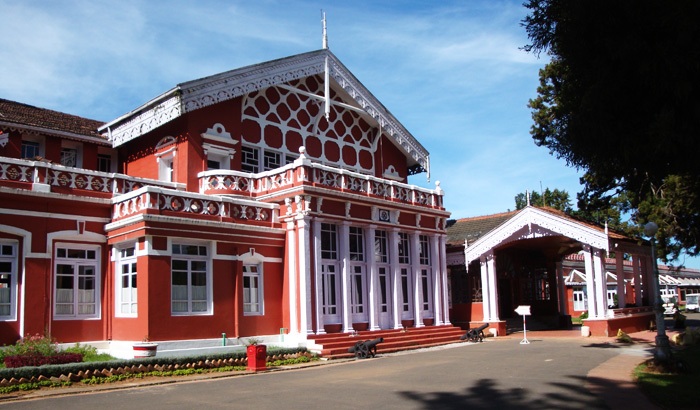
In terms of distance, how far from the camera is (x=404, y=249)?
80.3 ft

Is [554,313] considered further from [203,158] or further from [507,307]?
[203,158]

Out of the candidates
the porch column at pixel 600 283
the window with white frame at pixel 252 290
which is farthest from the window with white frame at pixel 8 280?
the porch column at pixel 600 283

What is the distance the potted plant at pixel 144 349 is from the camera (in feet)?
53.6

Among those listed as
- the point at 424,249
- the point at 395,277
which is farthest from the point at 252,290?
the point at 424,249

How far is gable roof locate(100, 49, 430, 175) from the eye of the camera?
67.1 ft

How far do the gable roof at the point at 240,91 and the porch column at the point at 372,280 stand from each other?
6.12 meters

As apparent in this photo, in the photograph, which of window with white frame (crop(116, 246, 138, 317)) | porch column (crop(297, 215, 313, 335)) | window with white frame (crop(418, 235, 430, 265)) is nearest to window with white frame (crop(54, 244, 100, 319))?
window with white frame (crop(116, 246, 138, 317))

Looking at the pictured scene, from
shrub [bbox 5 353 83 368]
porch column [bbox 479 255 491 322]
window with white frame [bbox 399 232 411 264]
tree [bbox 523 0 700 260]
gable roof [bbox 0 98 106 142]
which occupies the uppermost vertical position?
gable roof [bbox 0 98 106 142]

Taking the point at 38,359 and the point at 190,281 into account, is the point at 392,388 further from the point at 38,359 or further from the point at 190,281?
the point at 38,359

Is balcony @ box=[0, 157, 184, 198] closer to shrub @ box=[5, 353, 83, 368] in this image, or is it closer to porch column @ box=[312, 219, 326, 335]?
shrub @ box=[5, 353, 83, 368]

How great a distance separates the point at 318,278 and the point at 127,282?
18.6 ft

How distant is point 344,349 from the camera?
64.3 feet

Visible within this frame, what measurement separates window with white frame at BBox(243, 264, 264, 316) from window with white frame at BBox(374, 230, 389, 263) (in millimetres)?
4977

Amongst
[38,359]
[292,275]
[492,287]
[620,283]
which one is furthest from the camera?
[620,283]
